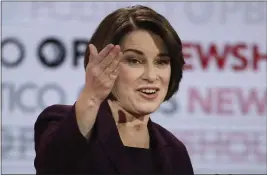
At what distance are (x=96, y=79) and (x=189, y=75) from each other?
0.88 m

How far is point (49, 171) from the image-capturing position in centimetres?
68

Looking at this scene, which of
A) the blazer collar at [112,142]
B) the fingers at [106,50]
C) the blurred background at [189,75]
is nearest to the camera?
the fingers at [106,50]

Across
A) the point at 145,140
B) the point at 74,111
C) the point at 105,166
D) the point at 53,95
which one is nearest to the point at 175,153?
the point at 145,140

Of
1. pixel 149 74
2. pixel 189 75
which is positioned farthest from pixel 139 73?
pixel 189 75

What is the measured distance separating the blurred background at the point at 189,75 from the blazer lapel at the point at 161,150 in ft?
1.84

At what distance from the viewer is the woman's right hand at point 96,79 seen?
0.61 m

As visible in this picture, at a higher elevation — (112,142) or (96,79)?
(96,79)

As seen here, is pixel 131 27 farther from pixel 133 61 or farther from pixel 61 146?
pixel 61 146

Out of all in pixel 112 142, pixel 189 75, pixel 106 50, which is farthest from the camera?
pixel 189 75

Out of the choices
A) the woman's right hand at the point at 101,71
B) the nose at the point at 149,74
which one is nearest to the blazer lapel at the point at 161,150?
the nose at the point at 149,74

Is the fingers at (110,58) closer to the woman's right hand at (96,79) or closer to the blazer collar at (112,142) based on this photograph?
the woman's right hand at (96,79)

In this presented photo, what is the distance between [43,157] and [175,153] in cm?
28

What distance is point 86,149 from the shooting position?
661mm

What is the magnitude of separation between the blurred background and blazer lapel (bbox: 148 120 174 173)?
56cm
